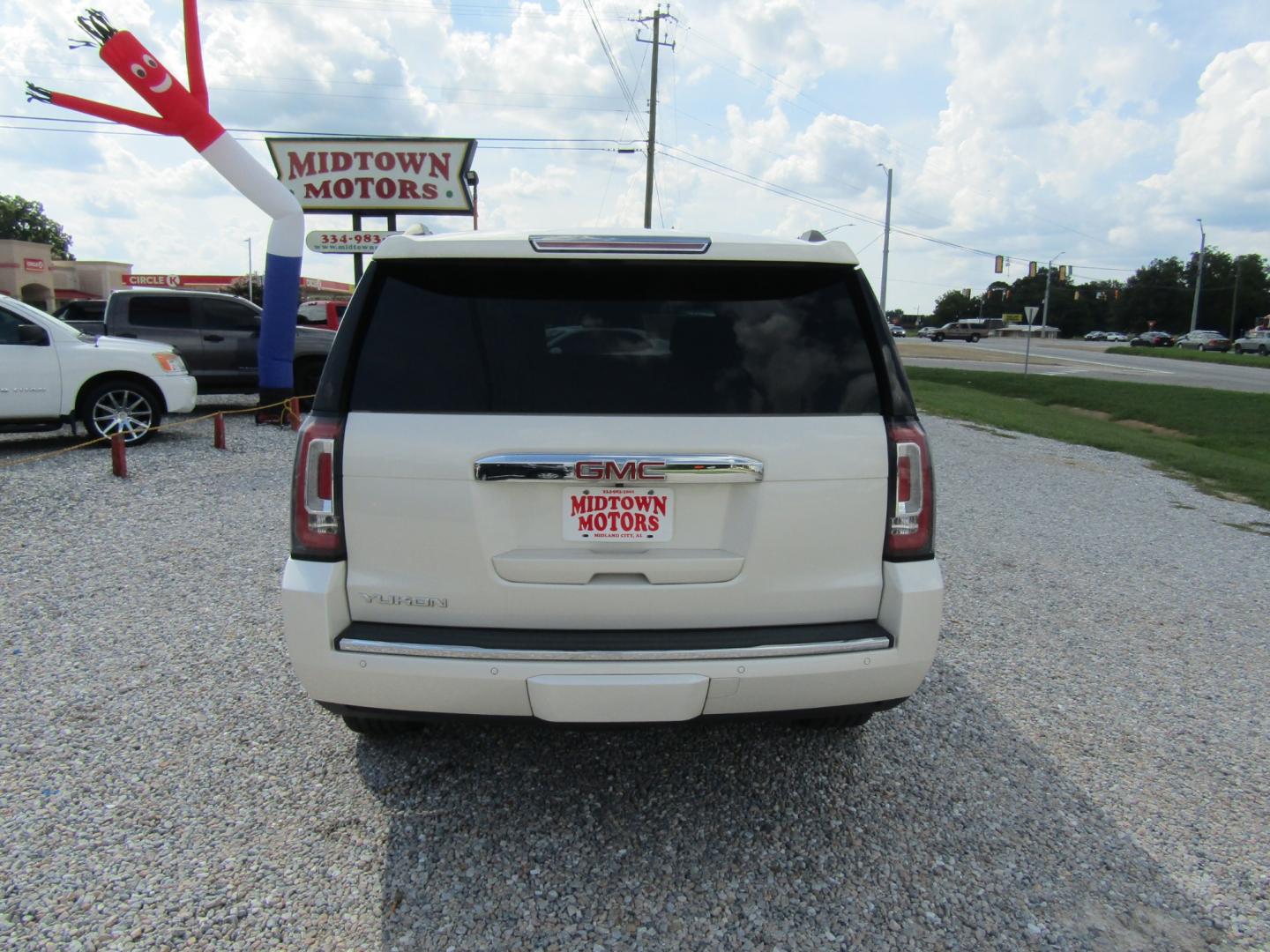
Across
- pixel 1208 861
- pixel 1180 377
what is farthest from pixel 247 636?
pixel 1180 377

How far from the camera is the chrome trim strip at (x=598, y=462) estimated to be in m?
2.54

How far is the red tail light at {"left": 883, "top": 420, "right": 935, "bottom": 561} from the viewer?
107 inches

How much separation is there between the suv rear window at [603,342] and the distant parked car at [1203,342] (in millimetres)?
75371

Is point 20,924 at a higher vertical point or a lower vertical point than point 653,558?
lower

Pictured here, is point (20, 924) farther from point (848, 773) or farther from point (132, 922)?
point (848, 773)

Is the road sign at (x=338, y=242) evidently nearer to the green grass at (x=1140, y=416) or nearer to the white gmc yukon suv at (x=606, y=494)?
the green grass at (x=1140, y=416)

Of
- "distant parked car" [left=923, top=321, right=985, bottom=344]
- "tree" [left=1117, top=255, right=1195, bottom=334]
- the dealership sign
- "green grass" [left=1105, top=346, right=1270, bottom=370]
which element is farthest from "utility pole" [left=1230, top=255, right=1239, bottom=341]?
the dealership sign

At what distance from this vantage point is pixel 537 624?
265 cm

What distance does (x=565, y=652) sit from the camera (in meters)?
2.55

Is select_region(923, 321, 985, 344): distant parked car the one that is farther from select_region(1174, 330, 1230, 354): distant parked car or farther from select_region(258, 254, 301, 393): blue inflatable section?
select_region(258, 254, 301, 393): blue inflatable section

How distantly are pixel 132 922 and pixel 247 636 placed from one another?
7.71 feet

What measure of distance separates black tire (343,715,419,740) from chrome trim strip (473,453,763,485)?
1.22 meters

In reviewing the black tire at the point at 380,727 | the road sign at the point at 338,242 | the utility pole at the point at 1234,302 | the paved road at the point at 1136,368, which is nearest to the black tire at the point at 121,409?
the road sign at the point at 338,242

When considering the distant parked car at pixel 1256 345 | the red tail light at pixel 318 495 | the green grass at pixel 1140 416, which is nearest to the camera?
the red tail light at pixel 318 495
